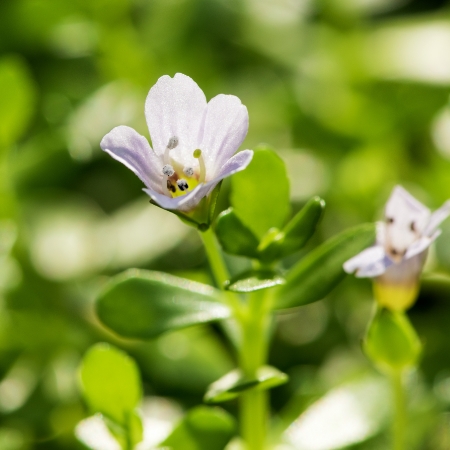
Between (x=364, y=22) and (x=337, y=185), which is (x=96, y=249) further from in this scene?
(x=364, y=22)

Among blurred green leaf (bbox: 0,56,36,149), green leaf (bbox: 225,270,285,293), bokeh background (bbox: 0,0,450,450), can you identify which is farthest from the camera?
blurred green leaf (bbox: 0,56,36,149)

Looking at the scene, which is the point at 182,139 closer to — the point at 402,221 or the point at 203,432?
the point at 402,221

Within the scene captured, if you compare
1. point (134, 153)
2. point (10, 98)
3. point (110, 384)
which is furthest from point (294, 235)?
point (10, 98)

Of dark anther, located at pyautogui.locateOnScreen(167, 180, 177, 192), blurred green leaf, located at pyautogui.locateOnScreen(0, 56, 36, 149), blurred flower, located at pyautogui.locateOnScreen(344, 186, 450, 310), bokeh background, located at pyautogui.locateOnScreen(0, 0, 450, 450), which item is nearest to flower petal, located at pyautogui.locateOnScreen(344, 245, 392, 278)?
blurred flower, located at pyautogui.locateOnScreen(344, 186, 450, 310)

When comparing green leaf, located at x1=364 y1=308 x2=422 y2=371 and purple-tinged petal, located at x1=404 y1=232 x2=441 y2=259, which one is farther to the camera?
green leaf, located at x1=364 y1=308 x2=422 y2=371

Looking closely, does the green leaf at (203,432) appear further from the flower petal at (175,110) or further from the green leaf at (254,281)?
the flower petal at (175,110)

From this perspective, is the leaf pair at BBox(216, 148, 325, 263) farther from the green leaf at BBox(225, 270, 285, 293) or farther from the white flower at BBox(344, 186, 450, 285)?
the white flower at BBox(344, 186, 450, 285)

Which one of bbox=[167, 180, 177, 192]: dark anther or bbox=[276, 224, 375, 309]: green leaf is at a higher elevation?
bbox=[167, 180, 177, 192]: dark anther
